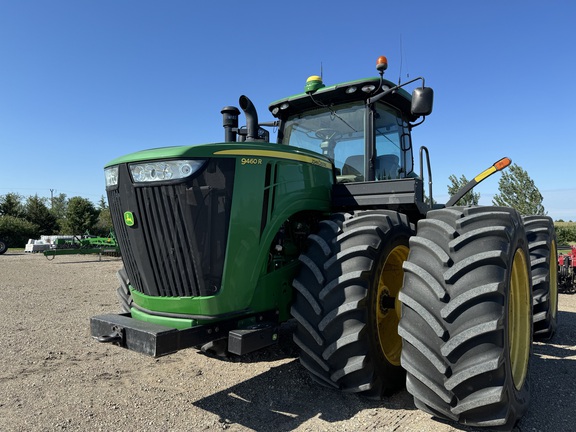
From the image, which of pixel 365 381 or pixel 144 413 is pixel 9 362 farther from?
→ pixel 365 381

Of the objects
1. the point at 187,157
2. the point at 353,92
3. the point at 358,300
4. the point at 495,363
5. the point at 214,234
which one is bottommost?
the point at 495,363

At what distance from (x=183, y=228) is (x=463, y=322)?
1.88 meters

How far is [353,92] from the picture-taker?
156 inches

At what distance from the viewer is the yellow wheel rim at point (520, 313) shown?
3033 millimetres

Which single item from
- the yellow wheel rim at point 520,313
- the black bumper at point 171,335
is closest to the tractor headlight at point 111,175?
the black bumper at point 171,335

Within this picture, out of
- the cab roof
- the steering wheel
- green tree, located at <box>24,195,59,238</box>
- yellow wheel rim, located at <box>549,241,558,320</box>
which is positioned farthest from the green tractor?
green tree, located at <box>24,195,59,238</box>

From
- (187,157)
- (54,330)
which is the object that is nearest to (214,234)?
(187,157)

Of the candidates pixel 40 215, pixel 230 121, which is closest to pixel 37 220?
pixel 40 215

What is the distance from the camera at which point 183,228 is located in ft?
9.01

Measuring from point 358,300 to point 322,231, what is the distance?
66cm

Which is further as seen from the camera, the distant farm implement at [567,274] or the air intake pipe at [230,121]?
the distant farm implement at [567,274]

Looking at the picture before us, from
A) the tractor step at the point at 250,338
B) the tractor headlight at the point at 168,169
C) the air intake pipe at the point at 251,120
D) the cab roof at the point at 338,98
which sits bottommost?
the tractor step at the point at 250,338

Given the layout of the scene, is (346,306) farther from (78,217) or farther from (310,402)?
(78,217)

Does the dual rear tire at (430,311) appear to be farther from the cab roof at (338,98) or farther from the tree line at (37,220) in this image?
the tree line at (37,220)
